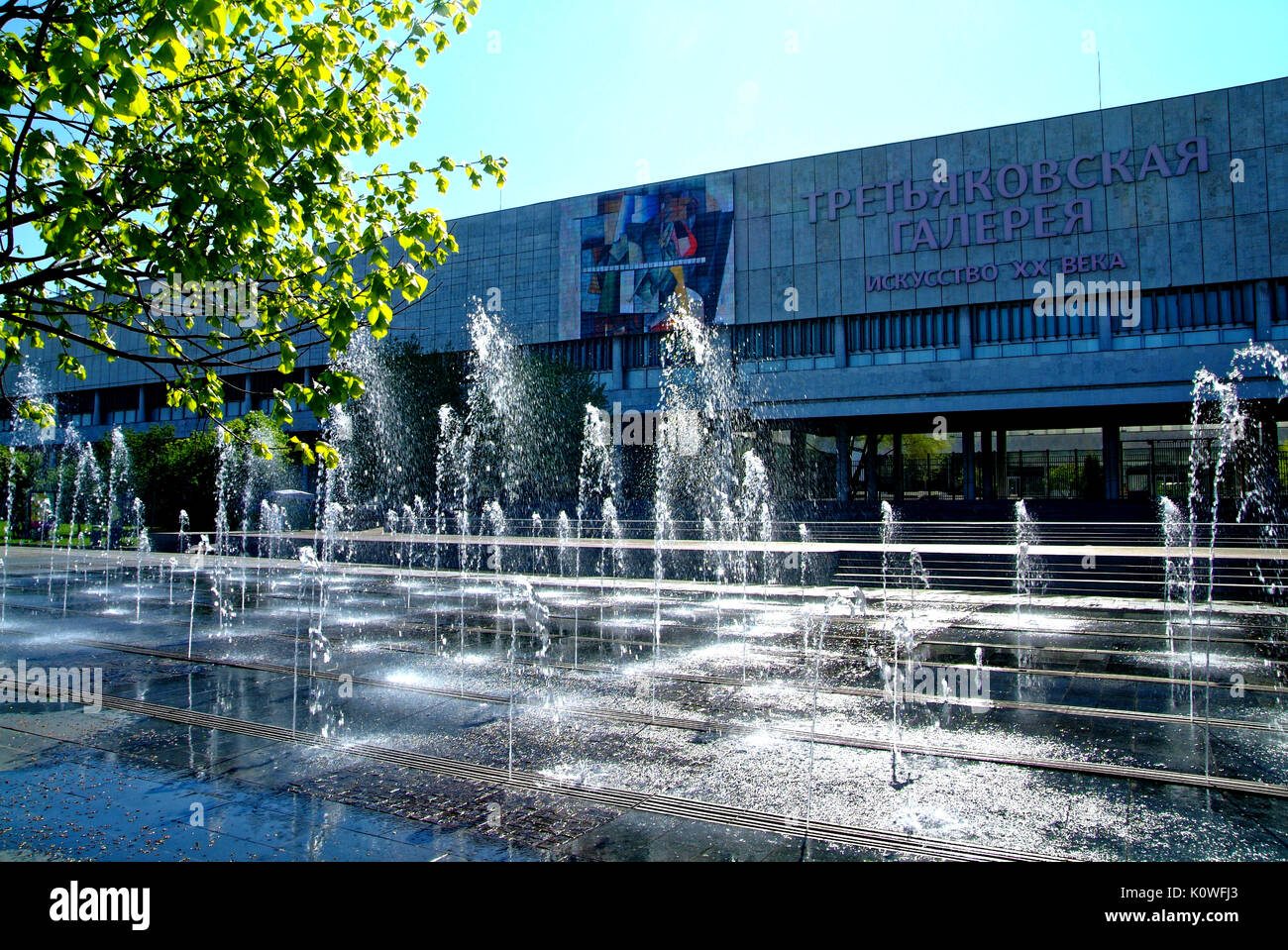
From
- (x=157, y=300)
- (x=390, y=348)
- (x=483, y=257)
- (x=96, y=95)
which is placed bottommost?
(x=157, y=300)

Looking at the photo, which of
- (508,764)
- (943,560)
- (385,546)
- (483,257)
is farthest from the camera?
(483,257)

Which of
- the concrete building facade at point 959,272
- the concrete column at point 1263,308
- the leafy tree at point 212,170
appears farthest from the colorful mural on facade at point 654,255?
the leafy tree at point 212,170

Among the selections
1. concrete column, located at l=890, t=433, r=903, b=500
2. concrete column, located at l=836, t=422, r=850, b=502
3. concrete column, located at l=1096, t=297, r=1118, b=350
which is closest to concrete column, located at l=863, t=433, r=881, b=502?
concrete column, located at l=890, t=433, r=903, b=500

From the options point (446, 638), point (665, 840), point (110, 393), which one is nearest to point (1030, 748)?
point (665, 840)

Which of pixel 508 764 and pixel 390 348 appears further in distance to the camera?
pixel 390 348

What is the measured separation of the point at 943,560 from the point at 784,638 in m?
9.49

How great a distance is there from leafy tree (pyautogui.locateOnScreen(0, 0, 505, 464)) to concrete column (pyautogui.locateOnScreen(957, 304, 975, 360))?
116 feet

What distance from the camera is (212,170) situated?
190 inches

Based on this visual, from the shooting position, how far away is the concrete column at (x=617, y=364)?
45219mm

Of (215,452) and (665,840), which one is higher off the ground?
(215,452)

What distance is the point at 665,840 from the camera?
13.4 feet

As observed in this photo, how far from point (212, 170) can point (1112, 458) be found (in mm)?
41441
